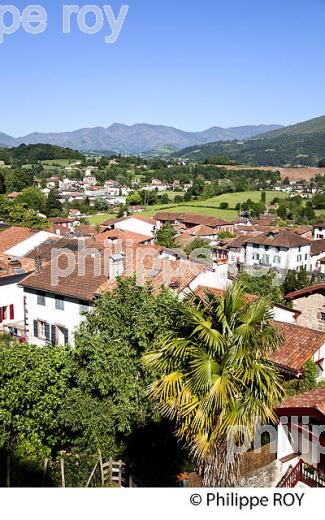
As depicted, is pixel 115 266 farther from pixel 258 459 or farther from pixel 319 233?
pixel 319 233

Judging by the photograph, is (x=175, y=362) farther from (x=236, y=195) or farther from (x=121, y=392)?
(x=236, y=195)

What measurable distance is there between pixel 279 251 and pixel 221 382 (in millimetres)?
52411

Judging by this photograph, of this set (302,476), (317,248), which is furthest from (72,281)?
(317,248)

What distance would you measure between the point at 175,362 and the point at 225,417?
1.10m

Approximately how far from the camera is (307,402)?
10.5 m

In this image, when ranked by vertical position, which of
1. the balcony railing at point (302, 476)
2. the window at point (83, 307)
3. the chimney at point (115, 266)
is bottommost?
the window at point (83, 307)

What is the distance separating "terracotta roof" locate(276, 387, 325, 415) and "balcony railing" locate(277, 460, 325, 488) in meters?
1.12

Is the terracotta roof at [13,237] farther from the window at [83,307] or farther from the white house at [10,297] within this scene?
the window at [83,307]

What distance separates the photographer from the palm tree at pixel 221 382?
24.3 feet

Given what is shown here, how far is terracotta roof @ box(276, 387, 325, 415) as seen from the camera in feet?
33.4

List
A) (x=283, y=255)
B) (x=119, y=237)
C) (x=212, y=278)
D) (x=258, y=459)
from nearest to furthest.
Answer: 1. (x=258, y=459)
2. (x=212, y=278)
3. (x=119, y=237)
4. (x=283, y=255)

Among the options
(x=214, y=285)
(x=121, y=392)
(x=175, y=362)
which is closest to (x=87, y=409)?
(x=121, y=392)

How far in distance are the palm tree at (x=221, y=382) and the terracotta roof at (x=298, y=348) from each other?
32.2ft

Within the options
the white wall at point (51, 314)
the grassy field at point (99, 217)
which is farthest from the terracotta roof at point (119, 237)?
the grassy field at point (99, 217)
